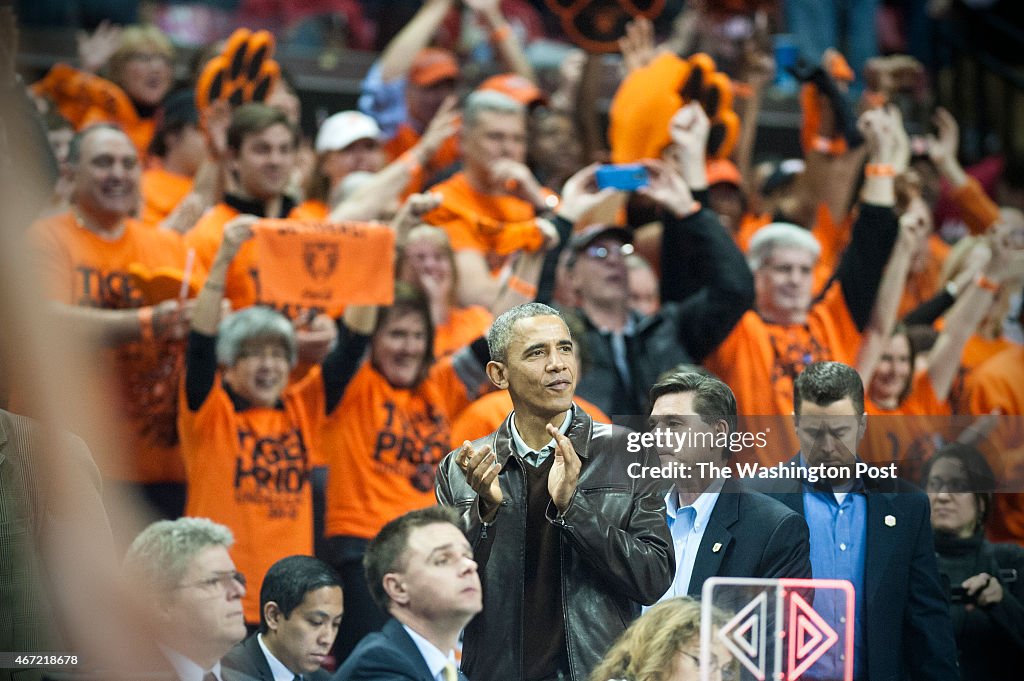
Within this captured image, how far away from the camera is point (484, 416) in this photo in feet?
14.3

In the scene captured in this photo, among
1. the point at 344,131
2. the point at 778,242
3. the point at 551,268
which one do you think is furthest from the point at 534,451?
the point at 344,131

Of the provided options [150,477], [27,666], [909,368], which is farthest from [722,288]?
[27,666]

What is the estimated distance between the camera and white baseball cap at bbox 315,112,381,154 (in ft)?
20.0

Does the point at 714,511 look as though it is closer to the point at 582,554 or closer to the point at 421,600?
the point at 582,554

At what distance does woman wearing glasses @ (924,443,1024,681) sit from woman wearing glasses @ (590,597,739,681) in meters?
0.86

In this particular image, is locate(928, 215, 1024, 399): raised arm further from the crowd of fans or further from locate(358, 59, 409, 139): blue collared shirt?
locate(358, 59, 409, 139): blue collared shirt

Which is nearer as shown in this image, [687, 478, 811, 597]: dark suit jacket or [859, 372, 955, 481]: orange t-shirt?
[687, 478, 811, 597]: dark suit jacket

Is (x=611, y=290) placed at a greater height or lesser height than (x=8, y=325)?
greater

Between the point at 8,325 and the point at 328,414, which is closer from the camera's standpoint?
the point at 8,325

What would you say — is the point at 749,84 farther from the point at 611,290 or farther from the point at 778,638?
the point at 778,638

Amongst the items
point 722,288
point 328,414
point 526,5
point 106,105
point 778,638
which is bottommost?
point 778,638

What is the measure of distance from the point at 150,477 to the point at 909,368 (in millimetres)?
2711

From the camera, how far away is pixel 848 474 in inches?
146

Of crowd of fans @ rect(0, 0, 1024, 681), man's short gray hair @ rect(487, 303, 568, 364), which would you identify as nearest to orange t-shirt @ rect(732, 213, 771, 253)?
crowd of fans @ rect(0, 0, 1024, 681)
